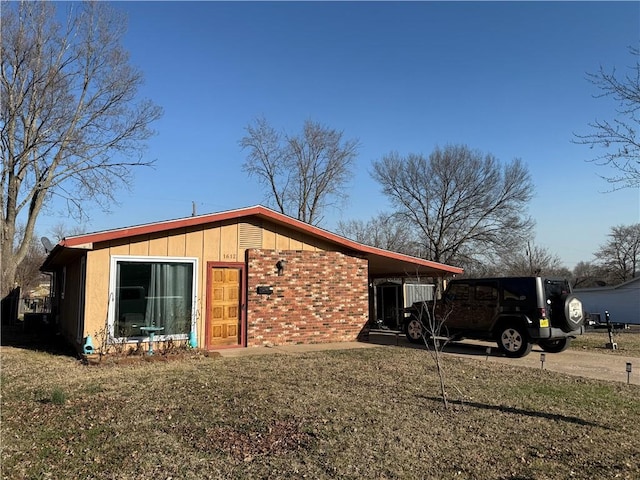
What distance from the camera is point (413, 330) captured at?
1320 cm

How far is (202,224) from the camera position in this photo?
11.2 m

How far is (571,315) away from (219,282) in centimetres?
831

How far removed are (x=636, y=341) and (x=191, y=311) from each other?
44.8 feet

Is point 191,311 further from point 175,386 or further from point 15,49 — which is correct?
point 15,49

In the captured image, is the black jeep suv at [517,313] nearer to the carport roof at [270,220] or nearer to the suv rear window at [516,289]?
the suv rear window at [516,289]

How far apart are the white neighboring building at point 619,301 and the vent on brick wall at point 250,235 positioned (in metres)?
22.8

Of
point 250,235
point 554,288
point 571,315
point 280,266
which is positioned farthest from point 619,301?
point 250,235

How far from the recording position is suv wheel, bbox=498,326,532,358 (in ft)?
35.1

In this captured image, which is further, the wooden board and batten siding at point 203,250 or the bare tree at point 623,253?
the bare tree at point 623,253

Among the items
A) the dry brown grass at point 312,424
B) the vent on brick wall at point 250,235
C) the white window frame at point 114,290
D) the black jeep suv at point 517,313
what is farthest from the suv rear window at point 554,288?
the white window frame at point 114,290

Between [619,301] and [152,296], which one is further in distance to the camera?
[619,301]

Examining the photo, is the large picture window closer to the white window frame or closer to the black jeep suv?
the white window frame

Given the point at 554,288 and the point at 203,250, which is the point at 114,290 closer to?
the point at 203,250

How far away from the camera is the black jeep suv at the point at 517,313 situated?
10.6m
